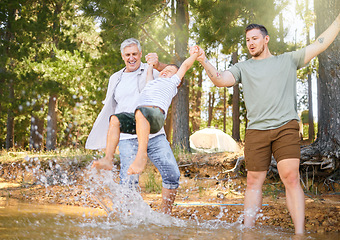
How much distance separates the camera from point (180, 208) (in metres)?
4.45

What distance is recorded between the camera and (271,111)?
3043 millimetres

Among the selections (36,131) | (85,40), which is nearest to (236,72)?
(36,131)

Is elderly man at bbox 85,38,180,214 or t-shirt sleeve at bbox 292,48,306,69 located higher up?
t-shirt sleeve at bbox 292,48,306,69

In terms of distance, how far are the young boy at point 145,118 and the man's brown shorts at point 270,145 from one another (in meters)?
0.85

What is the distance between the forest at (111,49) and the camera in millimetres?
5561

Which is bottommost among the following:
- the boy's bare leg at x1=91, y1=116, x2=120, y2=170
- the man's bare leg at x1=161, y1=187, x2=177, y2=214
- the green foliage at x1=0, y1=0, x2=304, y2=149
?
the man's bare leg at x1=161, y1=187, x2=177, y2=214

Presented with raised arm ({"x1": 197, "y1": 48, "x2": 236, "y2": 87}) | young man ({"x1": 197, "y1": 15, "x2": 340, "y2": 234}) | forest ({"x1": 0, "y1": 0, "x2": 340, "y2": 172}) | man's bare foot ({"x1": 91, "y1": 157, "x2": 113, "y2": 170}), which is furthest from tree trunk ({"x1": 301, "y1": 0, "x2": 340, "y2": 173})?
man's bare foot ({"x1": 91, "y1": 157, "x2": 113, "y2": 170})

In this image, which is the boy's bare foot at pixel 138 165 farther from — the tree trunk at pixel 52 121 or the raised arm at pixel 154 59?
the tree trunk at pixel 52 121

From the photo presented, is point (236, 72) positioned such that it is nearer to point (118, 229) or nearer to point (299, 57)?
point (299, 57)

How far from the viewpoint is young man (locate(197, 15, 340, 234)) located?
298 cm

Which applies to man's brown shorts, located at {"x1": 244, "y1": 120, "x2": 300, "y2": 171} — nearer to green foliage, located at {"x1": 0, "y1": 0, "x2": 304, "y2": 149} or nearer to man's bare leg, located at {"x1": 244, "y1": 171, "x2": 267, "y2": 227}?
man's bare leg, located at {"x1": 244, "y1": 171, "x2": 267, "y2": 227}

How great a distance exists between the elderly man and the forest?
3.02 m

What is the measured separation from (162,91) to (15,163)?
25.4 ft

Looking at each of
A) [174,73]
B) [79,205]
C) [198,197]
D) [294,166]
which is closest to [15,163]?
[79,205]
